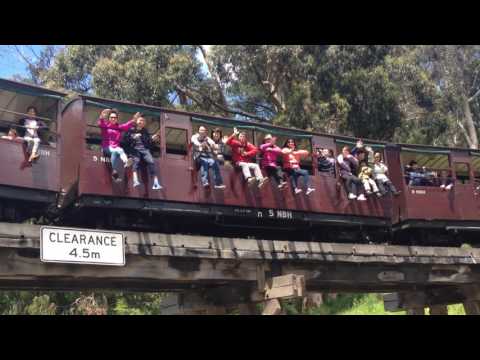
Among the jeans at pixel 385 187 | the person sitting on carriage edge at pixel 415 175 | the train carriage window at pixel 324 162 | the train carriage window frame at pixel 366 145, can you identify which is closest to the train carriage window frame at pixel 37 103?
the train carriage window at pixel 324 162

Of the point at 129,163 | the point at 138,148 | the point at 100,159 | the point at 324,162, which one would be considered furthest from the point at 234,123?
the point at 100,159

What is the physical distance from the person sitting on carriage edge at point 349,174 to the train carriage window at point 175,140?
3.29 m

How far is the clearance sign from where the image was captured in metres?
7.91

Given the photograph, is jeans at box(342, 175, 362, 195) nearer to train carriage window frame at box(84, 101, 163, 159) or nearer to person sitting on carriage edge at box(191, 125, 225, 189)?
person sitting on carriage edge at box(191, 125, 225, 189)

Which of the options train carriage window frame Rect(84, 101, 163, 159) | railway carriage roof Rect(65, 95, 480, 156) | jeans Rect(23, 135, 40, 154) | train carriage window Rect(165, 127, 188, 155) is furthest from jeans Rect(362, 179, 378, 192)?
jeans Rect(23, 135, 40, 154)

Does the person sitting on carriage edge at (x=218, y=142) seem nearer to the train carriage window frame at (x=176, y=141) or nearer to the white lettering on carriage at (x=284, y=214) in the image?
the train carriage window frame at (x=176, y=141)

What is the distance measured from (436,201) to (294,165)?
13.1ft

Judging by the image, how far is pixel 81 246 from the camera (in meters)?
8.21

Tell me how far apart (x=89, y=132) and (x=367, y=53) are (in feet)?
48.3

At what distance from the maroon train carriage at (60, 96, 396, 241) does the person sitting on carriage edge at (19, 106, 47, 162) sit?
2.43ft

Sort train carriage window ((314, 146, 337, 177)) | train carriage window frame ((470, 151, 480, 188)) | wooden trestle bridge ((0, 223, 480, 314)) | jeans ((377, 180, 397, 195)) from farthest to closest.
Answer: train carriage window frame ((470, 151, 480, 188)), jeans ((377, 180, 397, 195)), train carriage window ((314, 146, 337, 177)), wooden trestle bridge ((0, 223, 480, 314))

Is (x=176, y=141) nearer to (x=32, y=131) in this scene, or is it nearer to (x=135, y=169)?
(x=135, y=169)

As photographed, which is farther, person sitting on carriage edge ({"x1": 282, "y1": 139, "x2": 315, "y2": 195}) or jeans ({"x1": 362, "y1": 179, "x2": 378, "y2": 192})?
jeans ({"x1": 362, "y1": 179, "x2": 378, "y2": 192})

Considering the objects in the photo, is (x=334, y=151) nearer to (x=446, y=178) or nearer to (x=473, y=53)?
(x=446, y=178)
